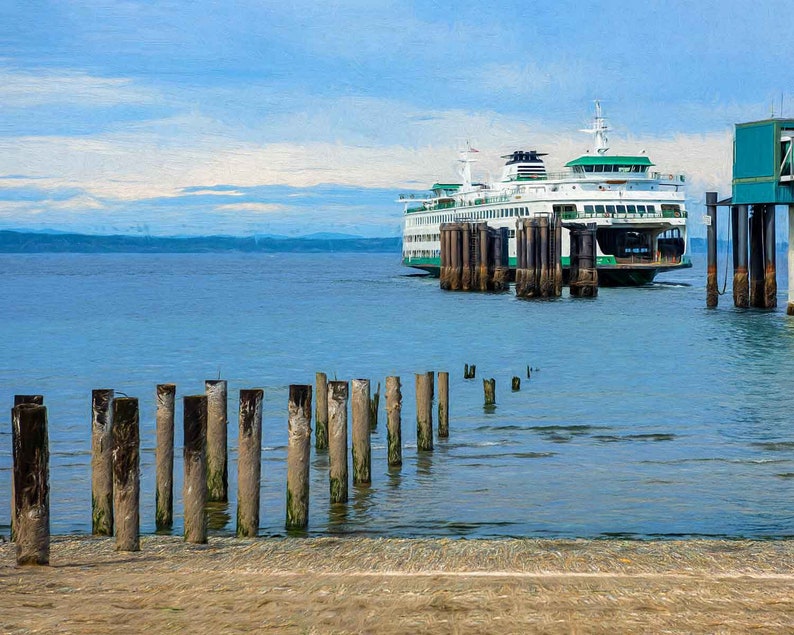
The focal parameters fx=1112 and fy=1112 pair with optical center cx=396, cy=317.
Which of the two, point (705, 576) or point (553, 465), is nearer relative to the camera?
point (705, 576)

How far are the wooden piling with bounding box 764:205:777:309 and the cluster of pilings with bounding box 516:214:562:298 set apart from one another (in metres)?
17.3

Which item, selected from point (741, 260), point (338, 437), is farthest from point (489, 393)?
point (741, 260)

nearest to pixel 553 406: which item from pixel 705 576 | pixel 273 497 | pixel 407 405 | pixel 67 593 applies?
pixel 407 405

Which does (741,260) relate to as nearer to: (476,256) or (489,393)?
(489,393)

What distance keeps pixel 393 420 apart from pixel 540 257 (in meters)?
51.4

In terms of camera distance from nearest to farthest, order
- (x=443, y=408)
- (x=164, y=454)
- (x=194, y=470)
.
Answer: (x=194, y=470) < (x=164, y=454) < (x=443, y=408)

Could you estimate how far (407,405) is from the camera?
23.8m

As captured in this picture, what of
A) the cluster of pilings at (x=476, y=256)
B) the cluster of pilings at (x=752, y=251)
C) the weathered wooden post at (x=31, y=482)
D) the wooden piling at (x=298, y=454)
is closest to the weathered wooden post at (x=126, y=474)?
the weathered wooden post at (x=31, y=482)

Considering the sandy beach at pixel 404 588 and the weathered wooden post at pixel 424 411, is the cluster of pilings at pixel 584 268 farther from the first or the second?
the sandy beach at pixel 404 588

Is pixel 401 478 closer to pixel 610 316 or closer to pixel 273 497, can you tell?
pixel 273 497

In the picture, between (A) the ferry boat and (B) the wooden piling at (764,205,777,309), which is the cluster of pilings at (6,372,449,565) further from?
(A) the ferry boat

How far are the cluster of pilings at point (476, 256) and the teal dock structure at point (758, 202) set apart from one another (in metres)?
22.9

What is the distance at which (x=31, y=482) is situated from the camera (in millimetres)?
8812

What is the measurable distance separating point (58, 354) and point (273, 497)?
27.1m
